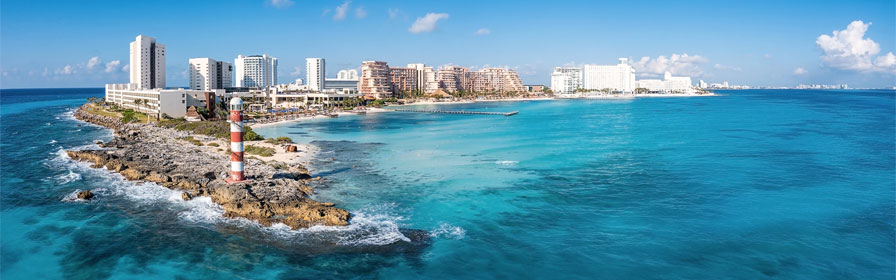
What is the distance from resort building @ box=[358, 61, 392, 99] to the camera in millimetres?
178750

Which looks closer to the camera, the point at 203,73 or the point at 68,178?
the point at 68,178

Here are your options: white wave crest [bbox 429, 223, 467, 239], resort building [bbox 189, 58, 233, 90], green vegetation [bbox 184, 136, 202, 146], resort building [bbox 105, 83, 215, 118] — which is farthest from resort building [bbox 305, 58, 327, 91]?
white wave crest [bbox 429, 223, 467, 239]

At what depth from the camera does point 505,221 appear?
26672 millimetres

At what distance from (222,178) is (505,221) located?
62.2ft

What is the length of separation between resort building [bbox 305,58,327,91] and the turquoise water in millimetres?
147302

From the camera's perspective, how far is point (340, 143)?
58.8m

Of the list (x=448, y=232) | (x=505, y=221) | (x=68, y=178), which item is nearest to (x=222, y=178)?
(x=68, y=178)

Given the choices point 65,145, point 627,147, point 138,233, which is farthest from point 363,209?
point 65,145

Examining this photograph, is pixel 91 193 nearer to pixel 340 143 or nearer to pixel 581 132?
pixel 340 143

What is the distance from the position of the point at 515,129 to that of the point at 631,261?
5822cm

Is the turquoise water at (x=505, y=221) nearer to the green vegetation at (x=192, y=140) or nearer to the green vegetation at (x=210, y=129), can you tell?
A: the green vegetation at (x=192, y=140)

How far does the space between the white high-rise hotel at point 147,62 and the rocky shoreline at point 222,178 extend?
66076 mm

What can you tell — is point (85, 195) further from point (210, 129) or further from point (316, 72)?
point (316, 72)

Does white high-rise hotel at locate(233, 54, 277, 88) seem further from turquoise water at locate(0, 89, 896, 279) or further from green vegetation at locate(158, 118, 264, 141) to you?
turquoise water at locate(0, 89, 896, 279)
